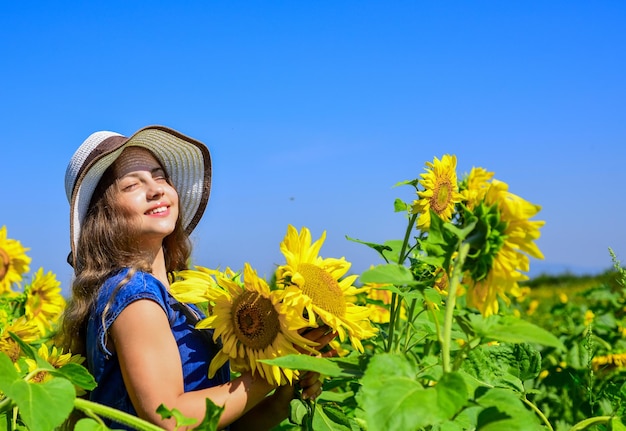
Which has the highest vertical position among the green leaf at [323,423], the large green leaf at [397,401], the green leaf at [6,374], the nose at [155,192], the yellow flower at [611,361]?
the nose at [155,192]

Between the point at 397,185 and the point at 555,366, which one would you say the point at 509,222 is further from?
the point at 555,366

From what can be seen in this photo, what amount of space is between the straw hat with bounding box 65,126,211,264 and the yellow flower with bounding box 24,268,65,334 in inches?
36.3

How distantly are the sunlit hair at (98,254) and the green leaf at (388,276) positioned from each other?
107 cm

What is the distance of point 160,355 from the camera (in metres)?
1.70

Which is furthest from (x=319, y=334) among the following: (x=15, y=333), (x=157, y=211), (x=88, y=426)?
(x=15, y=333)

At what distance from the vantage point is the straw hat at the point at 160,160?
2090mm

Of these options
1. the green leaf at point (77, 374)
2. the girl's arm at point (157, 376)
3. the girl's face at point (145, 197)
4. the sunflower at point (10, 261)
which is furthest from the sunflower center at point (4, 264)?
the green leaf at point (77, 374)

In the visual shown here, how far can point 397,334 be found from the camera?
1.69 metres

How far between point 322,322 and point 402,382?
2.10ft

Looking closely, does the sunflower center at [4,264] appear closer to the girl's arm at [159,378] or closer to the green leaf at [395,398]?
the girl's arm at [159,378]

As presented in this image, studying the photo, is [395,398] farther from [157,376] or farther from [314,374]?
[157,376]

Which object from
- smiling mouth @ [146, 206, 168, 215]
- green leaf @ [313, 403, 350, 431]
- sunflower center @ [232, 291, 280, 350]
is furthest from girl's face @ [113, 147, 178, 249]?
green leaf @ [313, 403, 350, 431]

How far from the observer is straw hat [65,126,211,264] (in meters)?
2.09

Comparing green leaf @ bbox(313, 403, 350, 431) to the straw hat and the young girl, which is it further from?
the straw hat
